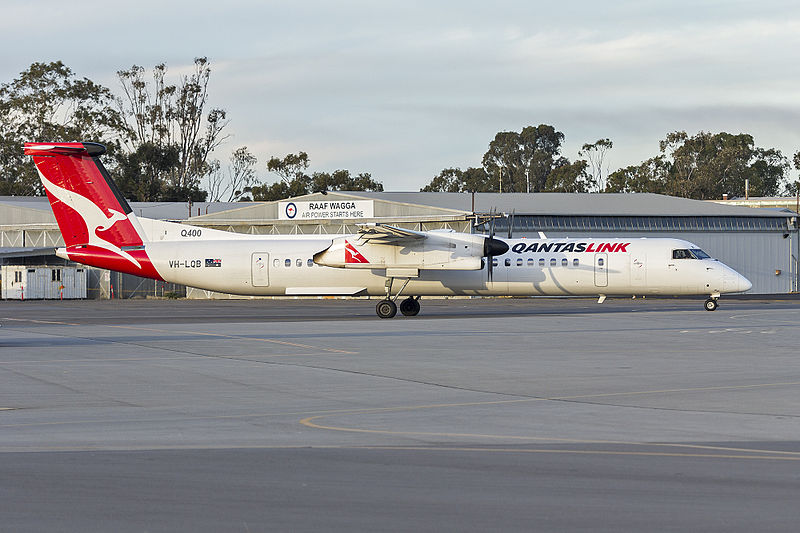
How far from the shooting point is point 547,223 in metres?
57.7

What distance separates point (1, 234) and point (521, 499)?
211ft

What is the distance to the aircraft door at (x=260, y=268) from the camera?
1428 inches

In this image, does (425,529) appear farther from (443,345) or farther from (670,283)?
(670,283)

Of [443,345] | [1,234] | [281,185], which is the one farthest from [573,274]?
[281,185]

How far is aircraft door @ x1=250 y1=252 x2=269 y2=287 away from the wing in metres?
4.19

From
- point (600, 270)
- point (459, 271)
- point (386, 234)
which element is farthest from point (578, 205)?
point (386, 234)

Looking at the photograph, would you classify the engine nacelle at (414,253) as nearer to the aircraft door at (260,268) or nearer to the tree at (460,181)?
the aircraft door at (260,268)

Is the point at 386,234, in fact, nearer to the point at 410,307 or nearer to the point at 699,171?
the point at 410,307

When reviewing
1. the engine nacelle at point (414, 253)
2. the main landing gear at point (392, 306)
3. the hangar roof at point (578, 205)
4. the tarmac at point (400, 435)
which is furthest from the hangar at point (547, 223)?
the tarmac at point (400, 435)

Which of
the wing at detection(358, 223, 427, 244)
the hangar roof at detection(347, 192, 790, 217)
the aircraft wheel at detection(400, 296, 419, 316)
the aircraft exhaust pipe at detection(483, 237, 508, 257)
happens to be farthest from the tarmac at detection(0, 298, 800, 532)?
the hangar roof at detection(347, 192, 790, 217)

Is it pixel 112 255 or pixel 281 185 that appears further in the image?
pixel 281 185

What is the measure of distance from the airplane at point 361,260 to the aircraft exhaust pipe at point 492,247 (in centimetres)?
5

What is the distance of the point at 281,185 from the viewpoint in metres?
97.9

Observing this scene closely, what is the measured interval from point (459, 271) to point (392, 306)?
3092 mm
